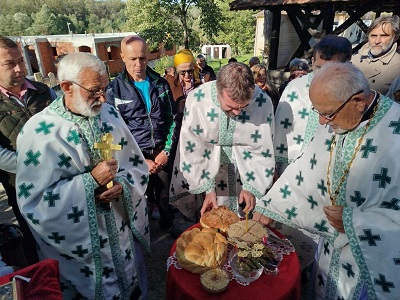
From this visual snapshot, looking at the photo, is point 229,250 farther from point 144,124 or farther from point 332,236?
point 144,124

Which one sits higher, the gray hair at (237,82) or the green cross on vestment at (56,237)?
the gray hair at (237,82)

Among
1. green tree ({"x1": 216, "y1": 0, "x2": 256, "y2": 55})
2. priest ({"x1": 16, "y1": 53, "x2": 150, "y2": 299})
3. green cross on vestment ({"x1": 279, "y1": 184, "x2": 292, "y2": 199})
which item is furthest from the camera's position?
green tree ({"x1": 216, "y1": 0, "x2": 256, "y2": 55})

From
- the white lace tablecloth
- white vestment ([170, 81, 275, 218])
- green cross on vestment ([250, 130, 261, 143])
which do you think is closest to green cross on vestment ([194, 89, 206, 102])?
white vestment ([170, 81, 275, 218])

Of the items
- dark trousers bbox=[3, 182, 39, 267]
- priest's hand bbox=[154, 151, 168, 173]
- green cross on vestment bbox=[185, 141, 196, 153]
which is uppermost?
green cross on vestment bbox=[185, 141, 196, 153]

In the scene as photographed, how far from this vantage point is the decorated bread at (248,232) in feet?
7.99

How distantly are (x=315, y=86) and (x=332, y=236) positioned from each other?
4.04ft

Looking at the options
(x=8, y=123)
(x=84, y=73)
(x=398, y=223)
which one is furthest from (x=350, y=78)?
(x=8, y=123)

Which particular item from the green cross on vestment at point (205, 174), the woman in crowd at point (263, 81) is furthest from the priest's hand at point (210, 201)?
the woman in crowd at point (263, 81)

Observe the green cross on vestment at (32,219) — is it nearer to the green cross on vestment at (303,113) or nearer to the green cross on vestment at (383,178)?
the green cross on vestment at (383,178)

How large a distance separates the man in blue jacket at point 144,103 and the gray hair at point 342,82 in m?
2.26

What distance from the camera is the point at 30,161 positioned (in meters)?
2.15

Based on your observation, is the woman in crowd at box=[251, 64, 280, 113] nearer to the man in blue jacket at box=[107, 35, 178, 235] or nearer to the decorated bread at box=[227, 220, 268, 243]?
the man in blue jacket at box=[107, 35, 178, 235]

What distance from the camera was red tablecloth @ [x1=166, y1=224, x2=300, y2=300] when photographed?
2.12 meters

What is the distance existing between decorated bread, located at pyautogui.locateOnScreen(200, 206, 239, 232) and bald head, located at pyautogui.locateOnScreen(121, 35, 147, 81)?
1.90 metres
